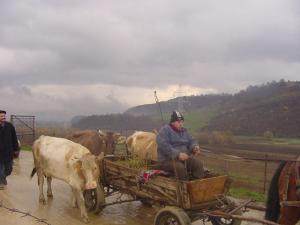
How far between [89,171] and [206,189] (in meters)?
2.64

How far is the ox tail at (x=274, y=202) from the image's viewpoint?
604cm

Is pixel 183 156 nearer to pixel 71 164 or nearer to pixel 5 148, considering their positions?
pixel 71 164

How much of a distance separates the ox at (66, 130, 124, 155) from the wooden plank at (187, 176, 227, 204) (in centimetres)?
608

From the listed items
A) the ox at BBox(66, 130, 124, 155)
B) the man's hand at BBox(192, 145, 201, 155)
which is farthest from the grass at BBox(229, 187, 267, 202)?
the man's hand at BBox(192, 145, 201, 155)

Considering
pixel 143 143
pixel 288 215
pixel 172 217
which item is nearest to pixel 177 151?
pixel 172 217

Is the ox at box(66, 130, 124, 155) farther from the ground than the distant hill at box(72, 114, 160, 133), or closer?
closer

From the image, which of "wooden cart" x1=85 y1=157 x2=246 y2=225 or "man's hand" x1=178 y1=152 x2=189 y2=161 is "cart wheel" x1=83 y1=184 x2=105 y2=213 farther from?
"man's hand" x1=178 y1=152 x2=189 y2=161

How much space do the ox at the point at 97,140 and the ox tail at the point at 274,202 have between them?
737 centimetres

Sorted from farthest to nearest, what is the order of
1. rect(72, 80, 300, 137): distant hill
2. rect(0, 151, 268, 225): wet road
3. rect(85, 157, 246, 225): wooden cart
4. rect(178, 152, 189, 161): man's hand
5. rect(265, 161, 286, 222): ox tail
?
rect(72, 80, 300, 137): distant hill, rect(0, 151, 268, 225): wet road, rect(178, 152, 189, 161): man's hand, rect(85, 157, 246, 225): wooden cart, rect(265, 161, 286, 222): ox tail

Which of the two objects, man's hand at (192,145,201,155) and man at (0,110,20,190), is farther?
man at (0,110,20,190)

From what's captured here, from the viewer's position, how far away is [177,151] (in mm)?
7488

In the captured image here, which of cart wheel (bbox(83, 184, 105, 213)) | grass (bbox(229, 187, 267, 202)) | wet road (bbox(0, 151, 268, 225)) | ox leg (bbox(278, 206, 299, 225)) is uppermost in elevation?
ox leg (bbox(278, 206, 299, 225))

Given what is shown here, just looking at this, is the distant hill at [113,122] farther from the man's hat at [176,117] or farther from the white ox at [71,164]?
the man's hat at [176,117]

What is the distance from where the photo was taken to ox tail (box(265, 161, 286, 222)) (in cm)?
604
